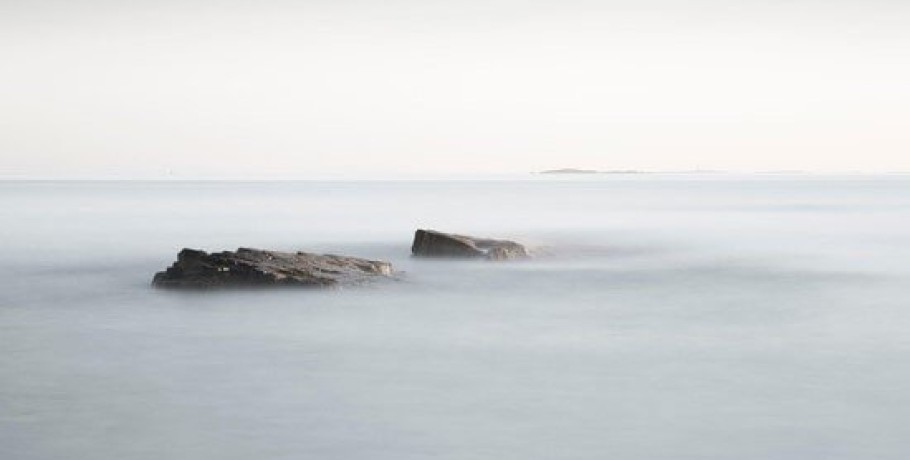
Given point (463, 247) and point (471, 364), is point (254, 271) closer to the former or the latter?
point (471, 364)

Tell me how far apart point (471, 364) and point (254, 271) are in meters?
7.94

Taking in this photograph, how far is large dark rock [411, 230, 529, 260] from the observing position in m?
29.6

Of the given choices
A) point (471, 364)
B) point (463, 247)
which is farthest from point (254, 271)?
point (463, 247)

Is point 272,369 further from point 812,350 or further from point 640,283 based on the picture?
point 640,283

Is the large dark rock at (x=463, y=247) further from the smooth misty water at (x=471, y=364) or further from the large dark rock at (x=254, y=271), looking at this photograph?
the large dark rock at (x=254, y=271)

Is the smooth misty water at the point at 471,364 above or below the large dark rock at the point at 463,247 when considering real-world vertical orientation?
below

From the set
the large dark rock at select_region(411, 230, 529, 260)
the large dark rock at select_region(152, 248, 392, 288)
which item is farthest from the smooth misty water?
the large dark rock at select_region(411, 230, 529, 260)

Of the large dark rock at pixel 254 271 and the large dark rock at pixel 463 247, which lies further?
the large dark rock at pixel 463 247

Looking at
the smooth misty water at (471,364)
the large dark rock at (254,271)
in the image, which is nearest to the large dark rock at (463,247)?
the smooth misty water at (471,364)

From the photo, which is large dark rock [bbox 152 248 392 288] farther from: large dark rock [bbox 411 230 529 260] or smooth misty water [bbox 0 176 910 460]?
large dark rock [bbox 411 230 529 260]

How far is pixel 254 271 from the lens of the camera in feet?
72.6

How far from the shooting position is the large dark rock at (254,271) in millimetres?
22047

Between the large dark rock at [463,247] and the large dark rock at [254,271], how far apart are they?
5835mm

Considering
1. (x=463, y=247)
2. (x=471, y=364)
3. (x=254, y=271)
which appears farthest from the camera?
(x=463, y=247)
